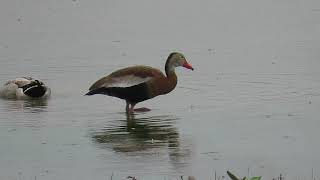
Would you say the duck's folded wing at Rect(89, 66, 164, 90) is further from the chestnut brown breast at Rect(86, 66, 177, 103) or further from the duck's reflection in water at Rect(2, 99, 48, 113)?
the duck's reflection in water at Rect(2, 99, 48, 113)

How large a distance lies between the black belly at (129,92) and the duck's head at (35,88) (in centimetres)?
141

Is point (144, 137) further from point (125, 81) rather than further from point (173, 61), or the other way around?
point (173, 61)

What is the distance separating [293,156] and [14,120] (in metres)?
3.91

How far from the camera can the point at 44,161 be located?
1005 cm

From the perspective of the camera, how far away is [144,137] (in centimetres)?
1136

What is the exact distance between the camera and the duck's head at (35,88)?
14.6m

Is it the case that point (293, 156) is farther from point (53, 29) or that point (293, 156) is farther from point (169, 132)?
point (53, 29)

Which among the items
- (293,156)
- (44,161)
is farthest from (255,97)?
(44,161)

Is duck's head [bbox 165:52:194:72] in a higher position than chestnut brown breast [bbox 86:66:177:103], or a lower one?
higher

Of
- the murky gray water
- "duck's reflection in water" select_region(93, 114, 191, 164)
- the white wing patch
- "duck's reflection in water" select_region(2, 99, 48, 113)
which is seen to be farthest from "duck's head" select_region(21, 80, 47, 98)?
"duck's reflection in water" select_region(93, 114, 191, 164)

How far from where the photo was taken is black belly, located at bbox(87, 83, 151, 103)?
43.7ft

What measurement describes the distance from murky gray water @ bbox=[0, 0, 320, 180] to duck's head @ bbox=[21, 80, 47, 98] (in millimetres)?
226

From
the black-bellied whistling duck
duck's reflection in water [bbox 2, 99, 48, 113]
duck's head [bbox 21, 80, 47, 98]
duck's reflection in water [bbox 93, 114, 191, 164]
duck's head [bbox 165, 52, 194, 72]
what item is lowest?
duck's reflection in water [bbox 2, 99, 48, 113]

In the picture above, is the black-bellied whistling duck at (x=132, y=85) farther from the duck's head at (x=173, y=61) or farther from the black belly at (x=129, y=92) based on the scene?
the duck's head at (x=173, y=61)
